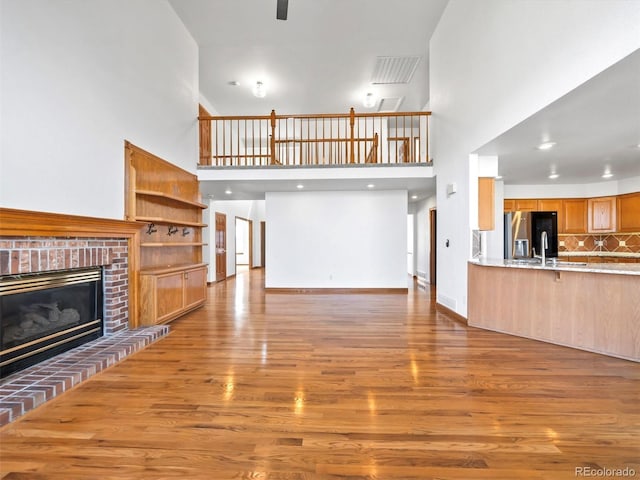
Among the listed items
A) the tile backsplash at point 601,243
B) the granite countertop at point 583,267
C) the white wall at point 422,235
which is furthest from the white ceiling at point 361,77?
the granite countertop at point 583,267

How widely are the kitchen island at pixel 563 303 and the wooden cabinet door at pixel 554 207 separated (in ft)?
10.9

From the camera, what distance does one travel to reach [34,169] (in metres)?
2.43

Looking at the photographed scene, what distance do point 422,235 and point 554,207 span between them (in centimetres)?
296

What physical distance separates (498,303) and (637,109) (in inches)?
90.0

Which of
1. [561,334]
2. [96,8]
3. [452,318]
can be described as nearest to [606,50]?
[561,334]

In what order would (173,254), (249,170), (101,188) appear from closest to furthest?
(101,188) < (173,254) < (249,170)

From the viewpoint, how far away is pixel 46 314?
2736 mm

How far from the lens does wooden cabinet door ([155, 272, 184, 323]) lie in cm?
386

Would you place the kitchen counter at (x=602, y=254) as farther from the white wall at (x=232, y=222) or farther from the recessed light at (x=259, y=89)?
the white wall at (x=232, y=222)

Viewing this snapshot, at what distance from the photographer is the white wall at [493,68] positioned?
2102 mm

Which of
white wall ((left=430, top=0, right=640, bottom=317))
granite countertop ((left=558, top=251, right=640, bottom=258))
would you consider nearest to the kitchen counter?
granite countertop ((left=558, top=251, right=640, bottom=258))

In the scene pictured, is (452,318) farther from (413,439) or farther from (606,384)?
(413,439)

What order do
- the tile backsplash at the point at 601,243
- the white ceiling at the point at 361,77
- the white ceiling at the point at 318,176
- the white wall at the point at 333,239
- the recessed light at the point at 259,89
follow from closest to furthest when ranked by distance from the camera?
the white ceiling at the point at 361,77, the white ceiling at the point at 318,176, the tile backsplash at the point at 601,243, the recessed light at the point at 259,89, the white wall at the point at 333,239

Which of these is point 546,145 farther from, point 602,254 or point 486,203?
point 602,254
